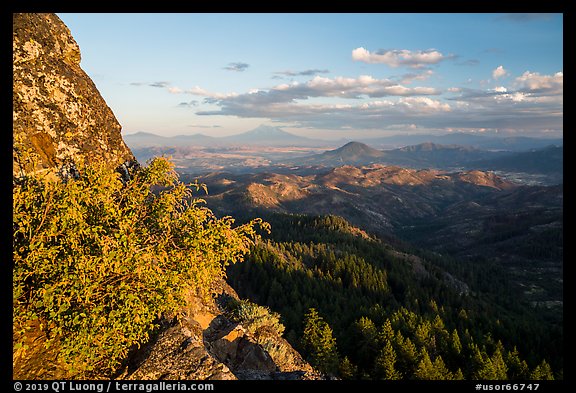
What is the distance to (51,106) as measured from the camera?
94.0 ft

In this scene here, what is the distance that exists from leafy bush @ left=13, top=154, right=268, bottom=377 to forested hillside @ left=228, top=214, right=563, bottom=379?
129 ft

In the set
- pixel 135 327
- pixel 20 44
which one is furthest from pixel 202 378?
pixel 20 44

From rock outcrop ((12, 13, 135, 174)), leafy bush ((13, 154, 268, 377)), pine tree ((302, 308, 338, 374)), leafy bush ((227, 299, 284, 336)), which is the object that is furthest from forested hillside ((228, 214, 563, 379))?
rock outcrop ((12, 13, 135, 174))

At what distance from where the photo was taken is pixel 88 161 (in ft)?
97.8

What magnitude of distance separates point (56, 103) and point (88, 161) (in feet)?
18.3

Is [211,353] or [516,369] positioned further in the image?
[516,369]

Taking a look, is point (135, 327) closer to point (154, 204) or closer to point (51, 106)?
point (154, 204)

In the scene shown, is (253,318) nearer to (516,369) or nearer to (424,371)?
(424,371)

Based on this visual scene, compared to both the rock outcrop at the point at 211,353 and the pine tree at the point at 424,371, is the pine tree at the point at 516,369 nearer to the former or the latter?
the pine tree at the point at 424,371

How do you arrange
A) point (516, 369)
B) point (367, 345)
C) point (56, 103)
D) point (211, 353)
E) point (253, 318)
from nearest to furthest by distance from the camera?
point (211, 353)
point (253, 318)
point (56, 103)
point (367, 345)
point (516, 369)

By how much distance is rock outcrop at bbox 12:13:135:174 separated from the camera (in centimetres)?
2675

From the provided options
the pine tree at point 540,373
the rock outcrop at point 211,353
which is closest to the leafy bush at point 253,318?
the rock outcrop at point 211,353

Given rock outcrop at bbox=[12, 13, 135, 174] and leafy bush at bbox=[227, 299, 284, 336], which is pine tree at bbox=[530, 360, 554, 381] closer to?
leafy bush at bbox=[227, 299, 284, 336]

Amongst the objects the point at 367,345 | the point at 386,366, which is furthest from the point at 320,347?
the point at 367,345
